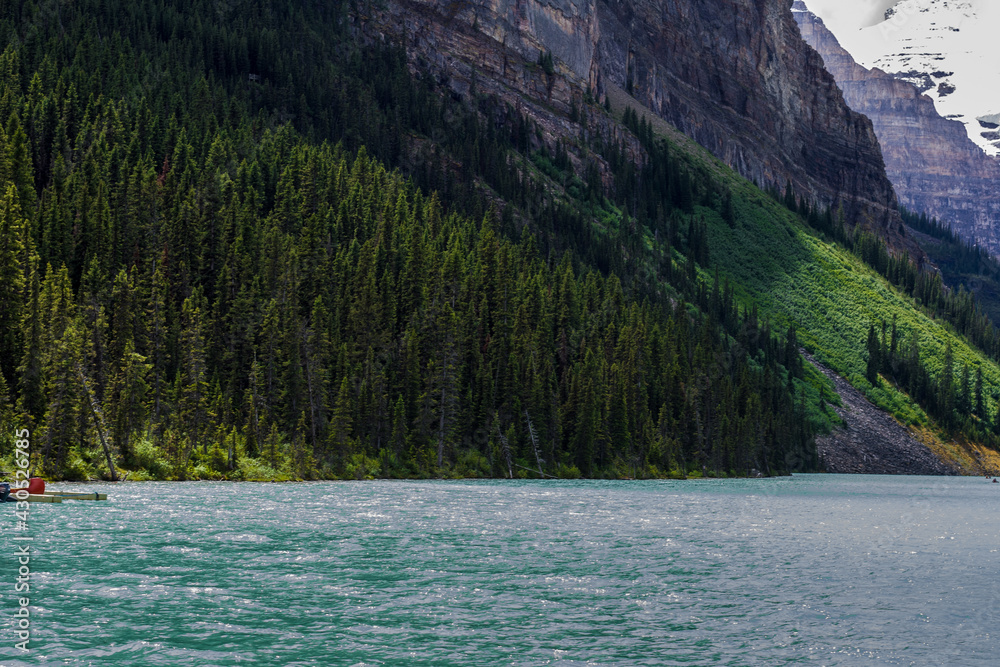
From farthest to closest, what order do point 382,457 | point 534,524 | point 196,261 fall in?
point 196,261 < point 382,457 < point 534,524

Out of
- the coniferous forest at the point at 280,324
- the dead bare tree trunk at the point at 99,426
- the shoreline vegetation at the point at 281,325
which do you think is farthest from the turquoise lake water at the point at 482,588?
the coniferous forest at the point at 280,324

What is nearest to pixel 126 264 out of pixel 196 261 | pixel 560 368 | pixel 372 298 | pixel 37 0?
pixel 196 261

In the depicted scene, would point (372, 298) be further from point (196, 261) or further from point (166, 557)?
point (166, 557)

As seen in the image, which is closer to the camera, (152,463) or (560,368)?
(152,463)

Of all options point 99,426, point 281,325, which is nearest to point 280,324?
point 281,325

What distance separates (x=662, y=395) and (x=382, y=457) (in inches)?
2003

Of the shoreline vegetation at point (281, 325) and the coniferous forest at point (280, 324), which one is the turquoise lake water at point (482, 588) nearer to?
the shoreline vegetation at point (281, 325)

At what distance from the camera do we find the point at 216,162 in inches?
5674

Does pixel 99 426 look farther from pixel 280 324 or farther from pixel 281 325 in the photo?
pixel 280 324

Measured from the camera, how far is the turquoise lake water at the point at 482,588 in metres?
24.8

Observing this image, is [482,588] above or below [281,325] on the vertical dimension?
below

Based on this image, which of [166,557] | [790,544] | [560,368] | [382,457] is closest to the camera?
[166,557]

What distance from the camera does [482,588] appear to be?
33188 millimetres

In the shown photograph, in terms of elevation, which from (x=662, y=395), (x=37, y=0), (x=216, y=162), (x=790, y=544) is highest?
(x=37, y=0)
